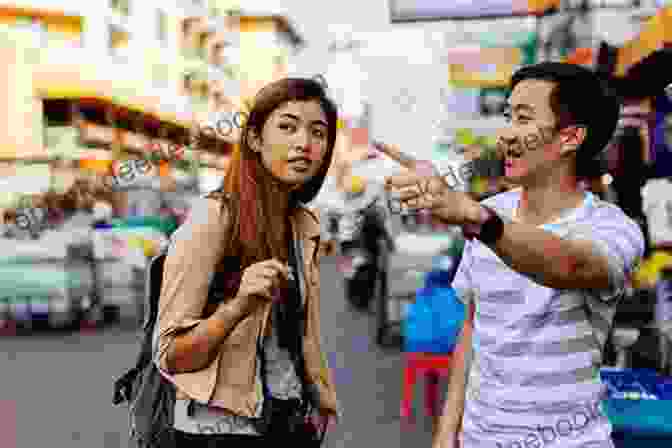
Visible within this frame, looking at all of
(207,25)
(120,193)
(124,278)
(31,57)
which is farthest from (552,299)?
(207,25)

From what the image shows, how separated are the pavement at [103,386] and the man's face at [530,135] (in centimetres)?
405

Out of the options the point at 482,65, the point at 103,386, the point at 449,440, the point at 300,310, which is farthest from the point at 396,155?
the point at 482,65

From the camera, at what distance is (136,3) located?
38562 millimetres

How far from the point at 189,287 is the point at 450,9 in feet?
19.1

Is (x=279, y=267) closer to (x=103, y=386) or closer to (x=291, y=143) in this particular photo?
(x=291, y=143)

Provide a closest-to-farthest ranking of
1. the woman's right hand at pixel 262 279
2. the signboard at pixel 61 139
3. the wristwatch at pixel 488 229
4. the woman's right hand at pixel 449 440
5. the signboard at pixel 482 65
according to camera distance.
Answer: the wristwatch at pixel 488 229
the woman's right hand at pixel 262 279
the woman's right hand at pixel 449 440
the signboard at pixel 482 65
the signboard at pixel 61 139

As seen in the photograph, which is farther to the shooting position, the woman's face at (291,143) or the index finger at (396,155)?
the woman's face at (291,143)

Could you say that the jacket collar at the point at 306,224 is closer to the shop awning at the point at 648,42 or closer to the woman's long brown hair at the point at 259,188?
the woman's long brown hair at the point at 259,188

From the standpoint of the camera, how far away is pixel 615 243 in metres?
1.72

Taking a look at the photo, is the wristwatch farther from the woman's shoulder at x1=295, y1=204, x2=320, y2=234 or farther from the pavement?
the pavement

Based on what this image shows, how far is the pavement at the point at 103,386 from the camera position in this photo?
5.92 metres

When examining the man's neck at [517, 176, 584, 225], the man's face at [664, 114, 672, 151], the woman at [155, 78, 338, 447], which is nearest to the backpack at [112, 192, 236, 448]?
the woman at [155, 78, 338, 447]

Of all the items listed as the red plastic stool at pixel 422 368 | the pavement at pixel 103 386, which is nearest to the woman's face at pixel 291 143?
the pavement at pixel 103 386

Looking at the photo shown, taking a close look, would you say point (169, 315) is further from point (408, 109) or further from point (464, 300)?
point (408, 109)
